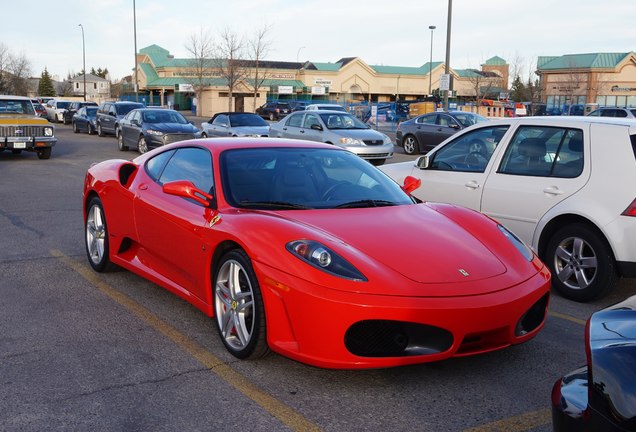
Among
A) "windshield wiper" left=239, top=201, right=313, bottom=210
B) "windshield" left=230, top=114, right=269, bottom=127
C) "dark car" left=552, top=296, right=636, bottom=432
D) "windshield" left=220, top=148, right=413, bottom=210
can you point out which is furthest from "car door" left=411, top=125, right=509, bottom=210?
"windshield" left=230, top=114, right=269, bottom=127

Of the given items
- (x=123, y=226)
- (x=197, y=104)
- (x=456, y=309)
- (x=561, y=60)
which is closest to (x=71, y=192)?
(x=123, y=226)

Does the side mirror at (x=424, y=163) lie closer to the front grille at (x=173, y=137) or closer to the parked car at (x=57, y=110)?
the front grille at (x=173, y=137)

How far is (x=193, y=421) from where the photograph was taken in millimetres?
3537

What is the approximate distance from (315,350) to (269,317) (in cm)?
36

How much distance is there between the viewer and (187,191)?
15.6 ft

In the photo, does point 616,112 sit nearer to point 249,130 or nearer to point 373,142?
point 373,142

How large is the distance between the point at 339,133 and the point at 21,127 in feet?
28.5

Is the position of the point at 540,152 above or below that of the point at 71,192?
above

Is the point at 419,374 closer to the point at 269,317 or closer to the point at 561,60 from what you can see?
the point at 269,317

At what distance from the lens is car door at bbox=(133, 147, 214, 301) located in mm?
4785

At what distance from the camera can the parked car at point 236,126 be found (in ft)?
71.9

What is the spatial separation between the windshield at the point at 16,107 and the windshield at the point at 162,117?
3.94 metres

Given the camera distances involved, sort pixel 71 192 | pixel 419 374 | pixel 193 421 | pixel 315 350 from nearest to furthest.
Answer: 1. pixel 193 421
2. pixel 315 350
3. pixel 419 374
4. pixel 71 192

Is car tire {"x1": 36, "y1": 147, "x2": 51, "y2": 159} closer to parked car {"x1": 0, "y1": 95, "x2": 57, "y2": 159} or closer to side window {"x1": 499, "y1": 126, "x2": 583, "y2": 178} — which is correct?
parked car {"x1": 0, "y1": 95, "x2": 57, "y2": 159}
